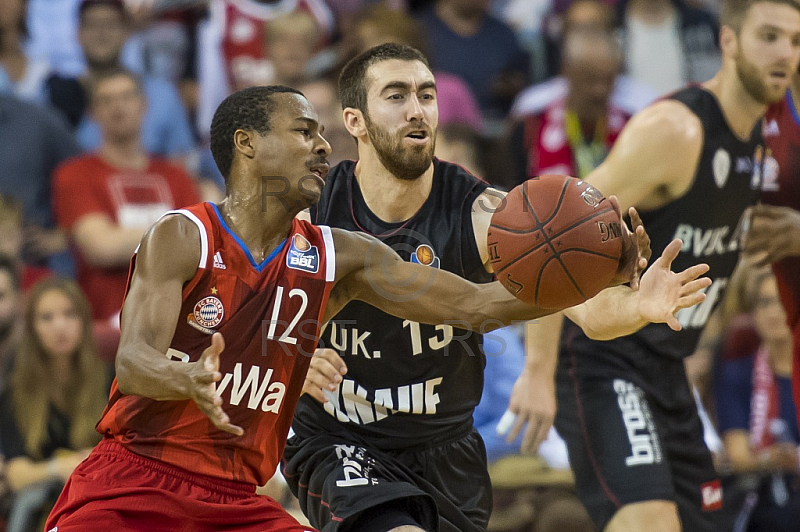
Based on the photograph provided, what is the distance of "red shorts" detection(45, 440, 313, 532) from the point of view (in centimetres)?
373

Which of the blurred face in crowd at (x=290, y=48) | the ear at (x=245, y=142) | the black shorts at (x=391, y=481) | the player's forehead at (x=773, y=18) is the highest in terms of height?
the blurred face in crowd at (x=290, y=48)

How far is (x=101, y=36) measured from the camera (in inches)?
347

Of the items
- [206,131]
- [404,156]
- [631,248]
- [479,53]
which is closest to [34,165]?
[206,131]

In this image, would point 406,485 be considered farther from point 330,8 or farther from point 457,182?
point 330,8

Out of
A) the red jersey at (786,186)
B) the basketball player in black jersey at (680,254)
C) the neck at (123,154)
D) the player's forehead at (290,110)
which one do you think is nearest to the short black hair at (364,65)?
the player's forehead at (290,110)

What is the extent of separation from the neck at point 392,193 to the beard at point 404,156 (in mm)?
40

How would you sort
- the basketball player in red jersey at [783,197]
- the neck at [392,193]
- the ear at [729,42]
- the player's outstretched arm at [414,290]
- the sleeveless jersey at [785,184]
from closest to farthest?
1. the player's outstretched arm at [414,290]
2. the neck at [392,193]
3. the ear at [729,42]
4. the basketball player in red jersey at [783,197]
5. the sleeveless jersey at [785,184]

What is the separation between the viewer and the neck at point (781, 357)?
7707 millimetres

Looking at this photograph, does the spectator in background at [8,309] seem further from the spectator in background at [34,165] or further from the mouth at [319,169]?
the mouth at [319,169]

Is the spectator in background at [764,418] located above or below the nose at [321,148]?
below

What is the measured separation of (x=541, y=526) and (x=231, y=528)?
3374 millimetres

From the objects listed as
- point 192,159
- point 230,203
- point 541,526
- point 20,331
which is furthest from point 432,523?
point 192,159

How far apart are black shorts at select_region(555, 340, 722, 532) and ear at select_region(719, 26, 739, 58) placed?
1599mm

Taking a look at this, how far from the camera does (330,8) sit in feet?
32.7
